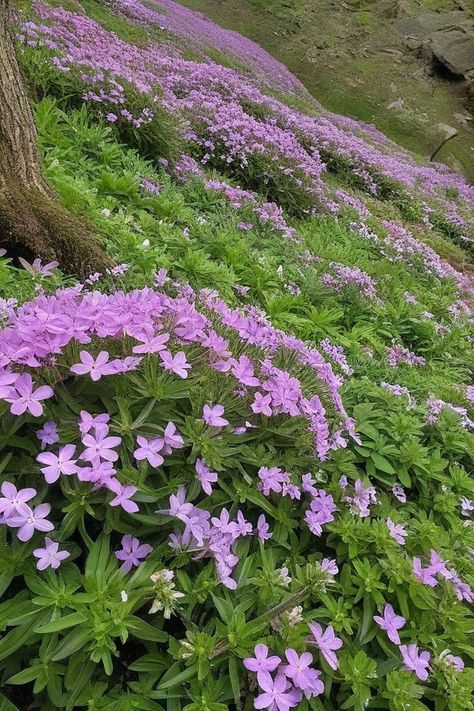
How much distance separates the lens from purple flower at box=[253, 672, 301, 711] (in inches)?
58.5

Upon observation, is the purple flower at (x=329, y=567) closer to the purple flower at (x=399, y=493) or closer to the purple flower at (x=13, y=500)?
the purple flower at (x=399, y=493)

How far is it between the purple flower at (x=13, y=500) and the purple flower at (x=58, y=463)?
7cm

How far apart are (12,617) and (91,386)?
774 mm

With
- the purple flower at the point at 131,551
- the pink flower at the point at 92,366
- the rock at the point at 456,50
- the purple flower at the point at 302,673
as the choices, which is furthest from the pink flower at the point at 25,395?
the rock at the point at 456,50

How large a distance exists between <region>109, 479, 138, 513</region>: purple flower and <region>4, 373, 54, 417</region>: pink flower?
1.05ft

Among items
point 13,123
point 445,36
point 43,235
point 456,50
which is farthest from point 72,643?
point 445,36

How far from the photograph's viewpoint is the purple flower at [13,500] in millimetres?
1524

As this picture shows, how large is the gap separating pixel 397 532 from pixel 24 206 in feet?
10.1

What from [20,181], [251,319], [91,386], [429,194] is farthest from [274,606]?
[429,194]

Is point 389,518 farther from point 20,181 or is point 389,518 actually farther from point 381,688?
point 20,181

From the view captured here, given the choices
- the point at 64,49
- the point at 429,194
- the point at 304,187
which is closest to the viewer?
the point at 64,49

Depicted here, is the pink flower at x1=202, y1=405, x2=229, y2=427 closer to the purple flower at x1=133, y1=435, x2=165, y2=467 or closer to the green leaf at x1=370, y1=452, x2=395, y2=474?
the purple flower at x1=133, y1=435, x2=165, y2=467

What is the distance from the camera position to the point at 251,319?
8.49 feet

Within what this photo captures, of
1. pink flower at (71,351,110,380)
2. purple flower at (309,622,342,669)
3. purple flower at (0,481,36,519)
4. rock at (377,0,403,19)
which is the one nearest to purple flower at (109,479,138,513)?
purple flower at (0,481,36,519)
